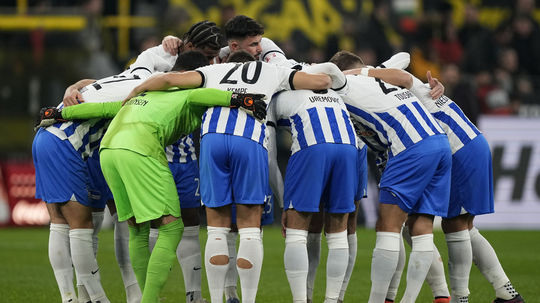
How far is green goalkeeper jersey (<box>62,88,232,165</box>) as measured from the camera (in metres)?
6.37

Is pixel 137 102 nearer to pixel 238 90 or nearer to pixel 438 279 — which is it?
pixel 238 90

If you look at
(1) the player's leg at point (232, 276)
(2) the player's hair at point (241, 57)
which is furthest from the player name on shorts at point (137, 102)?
(1) the player's leg at point (232, 276)

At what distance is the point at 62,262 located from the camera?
6.84 metres

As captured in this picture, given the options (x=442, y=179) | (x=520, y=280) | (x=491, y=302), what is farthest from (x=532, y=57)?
(x=442, y=179)

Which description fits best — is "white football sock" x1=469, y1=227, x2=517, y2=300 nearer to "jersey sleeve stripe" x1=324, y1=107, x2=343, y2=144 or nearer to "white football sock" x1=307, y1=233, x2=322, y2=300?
"white football sock" x1=307, y1=233, x2=322, y2=300

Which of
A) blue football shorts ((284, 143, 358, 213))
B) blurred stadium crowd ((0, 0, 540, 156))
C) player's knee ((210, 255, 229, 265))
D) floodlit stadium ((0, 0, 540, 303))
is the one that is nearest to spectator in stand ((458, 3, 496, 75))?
blurred stadium crowd ((0, 0, 540, 156))

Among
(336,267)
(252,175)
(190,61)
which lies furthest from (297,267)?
(190,61)

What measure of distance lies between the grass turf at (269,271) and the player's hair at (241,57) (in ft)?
7.64

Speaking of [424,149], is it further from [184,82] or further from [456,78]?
[456,78]

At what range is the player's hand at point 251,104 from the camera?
634cm

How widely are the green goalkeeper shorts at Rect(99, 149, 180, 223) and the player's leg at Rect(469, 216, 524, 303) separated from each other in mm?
2416

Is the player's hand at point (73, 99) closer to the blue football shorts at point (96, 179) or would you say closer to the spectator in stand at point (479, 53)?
the blue football shorts at point (96, 179)

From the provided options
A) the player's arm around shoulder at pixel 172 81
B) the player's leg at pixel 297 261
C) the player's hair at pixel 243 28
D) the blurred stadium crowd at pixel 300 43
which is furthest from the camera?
the blurred stadium crowd at pixel 300 43

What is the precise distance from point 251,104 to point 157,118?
2.28 feet
